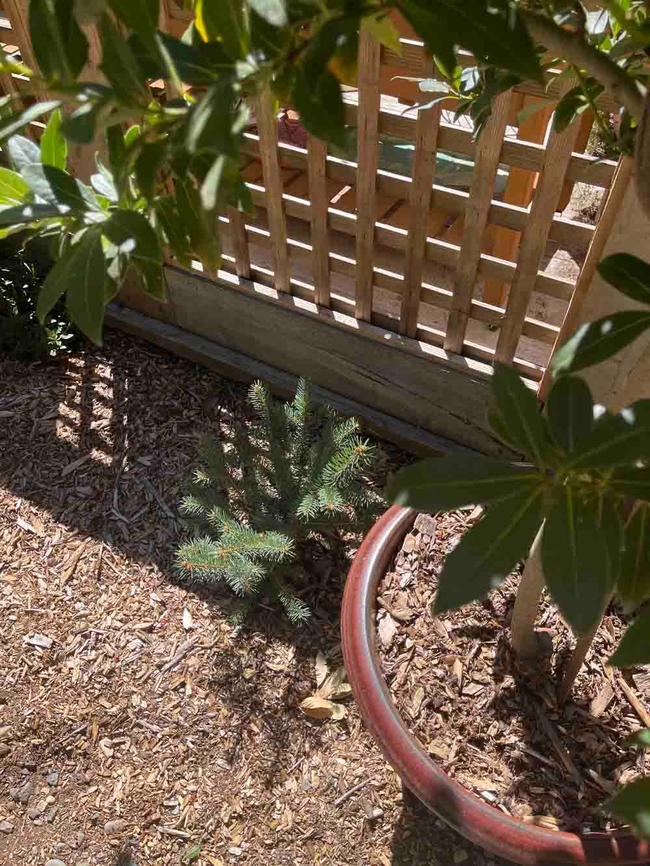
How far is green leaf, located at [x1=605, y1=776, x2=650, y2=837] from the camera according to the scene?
538 mm

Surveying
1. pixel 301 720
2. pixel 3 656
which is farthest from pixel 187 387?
pixel 301 720

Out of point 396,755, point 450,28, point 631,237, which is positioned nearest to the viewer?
point 450,28

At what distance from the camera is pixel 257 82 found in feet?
1.68

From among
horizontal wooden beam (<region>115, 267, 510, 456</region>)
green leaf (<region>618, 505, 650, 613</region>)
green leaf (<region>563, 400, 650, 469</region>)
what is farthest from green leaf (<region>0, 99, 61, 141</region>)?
horizontal wooden beam (<region>115, 267, 510, 456</region>)

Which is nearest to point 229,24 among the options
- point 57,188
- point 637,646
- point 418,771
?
point 57,188

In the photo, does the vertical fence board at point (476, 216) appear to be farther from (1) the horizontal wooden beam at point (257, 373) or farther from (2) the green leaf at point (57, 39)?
(2) the green leaf at point (57, 39)

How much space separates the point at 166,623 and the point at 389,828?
32.9 inches

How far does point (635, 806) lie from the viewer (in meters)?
0.55

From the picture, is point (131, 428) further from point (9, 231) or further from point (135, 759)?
point (9, 231)

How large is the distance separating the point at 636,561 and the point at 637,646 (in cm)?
26

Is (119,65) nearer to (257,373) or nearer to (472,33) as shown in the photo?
(472,33)

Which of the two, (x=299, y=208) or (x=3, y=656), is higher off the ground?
(x=299, y=208)

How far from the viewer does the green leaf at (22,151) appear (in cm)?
75

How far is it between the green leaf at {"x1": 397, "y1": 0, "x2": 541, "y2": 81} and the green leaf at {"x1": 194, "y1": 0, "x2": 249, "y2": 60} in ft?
0.39
